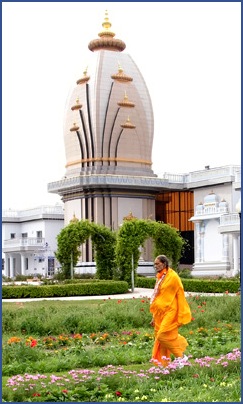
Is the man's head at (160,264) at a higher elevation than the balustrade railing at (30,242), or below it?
below

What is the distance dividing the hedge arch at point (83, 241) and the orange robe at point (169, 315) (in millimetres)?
20300

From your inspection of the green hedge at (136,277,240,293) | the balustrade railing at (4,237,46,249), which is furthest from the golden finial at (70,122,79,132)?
the green hedge at (136,277,240,293)

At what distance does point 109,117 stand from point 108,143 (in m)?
1.64

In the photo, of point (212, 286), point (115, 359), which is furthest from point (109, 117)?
point (115, 359)

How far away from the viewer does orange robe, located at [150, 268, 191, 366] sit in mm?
8734

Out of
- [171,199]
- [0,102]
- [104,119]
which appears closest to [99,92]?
[104,119]

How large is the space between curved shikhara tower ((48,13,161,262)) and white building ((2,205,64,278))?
5.90 metres

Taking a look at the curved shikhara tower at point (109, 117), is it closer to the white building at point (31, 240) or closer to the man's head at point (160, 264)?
the white building at point (31, 240)

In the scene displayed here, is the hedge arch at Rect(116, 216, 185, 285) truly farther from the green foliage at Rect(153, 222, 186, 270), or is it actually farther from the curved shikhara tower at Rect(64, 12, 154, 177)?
the curved shikhara tower at Rect(64, 12, 154, 177)

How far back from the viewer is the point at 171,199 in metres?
50.3

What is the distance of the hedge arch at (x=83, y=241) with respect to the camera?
29.7 metres

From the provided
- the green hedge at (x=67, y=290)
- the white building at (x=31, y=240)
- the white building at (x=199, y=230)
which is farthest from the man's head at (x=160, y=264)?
the white building at (x=31, y=240)

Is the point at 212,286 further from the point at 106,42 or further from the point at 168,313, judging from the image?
the point at 106,42

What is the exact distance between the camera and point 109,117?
148 feet
